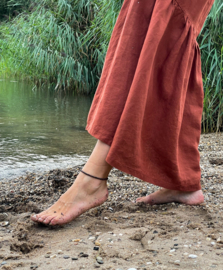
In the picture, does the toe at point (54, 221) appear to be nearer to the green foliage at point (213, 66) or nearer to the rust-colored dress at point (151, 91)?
the rust-colored dress at point (151, 91)

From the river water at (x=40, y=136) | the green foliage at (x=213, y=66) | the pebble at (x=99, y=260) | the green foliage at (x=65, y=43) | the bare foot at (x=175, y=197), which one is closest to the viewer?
the pebble at (x=99, y=260)

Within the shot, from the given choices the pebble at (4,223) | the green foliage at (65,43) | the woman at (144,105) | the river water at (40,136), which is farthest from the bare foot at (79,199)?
the green foliage at (65,43)

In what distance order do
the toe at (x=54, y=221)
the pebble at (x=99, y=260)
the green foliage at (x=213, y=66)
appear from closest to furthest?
1. the pebble at (x=99, y=260)
2. the toe at (x=54, y=221)
3. the green foliage at (x=213, y=66)

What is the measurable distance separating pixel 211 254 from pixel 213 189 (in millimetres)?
702

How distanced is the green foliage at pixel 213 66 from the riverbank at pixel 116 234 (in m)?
1.49

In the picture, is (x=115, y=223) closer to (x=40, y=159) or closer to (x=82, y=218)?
(x=82, y=218)

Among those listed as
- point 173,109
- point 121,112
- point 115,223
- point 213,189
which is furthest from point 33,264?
point 213,189

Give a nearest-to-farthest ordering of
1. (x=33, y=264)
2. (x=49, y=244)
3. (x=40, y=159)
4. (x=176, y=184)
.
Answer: (x=33, y=264), (x=49, y=244), (x=176, y=184), (x=40, y=159)

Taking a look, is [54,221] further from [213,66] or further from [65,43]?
[65,43]

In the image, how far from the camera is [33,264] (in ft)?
3.08

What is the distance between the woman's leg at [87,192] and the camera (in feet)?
4.23

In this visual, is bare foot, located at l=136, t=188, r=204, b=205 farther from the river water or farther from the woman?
the river water

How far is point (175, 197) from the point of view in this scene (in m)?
1.47

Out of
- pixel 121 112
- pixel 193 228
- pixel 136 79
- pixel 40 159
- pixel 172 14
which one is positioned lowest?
pixel 40 159
